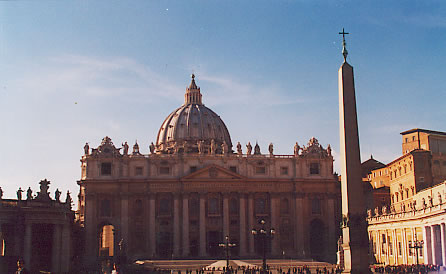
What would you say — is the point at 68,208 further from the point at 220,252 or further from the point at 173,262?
the point at 220,252

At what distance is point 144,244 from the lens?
255 feet

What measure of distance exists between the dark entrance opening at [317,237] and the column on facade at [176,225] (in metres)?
17.7

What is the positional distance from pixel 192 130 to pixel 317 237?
3156 centimetres

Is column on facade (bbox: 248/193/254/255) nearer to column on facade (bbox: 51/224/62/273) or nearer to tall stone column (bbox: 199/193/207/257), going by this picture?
tall stone column (bbox: 199/193/207/257)

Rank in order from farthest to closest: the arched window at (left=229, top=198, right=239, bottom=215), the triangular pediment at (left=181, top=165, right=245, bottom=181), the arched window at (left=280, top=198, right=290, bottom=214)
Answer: the arched window at (left=280, top=198, right=290, bottom=214) < the arched window at (left=229, top=198, right=239, bottom=215) < the triangular pediment at (left=181, top=165, right=245, bottom=181)

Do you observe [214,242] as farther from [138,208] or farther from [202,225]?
[138,208]

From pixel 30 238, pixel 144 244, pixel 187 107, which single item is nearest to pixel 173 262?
pixel 144 244

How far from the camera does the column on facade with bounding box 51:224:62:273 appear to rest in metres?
52.8

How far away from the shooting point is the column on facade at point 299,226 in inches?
3078

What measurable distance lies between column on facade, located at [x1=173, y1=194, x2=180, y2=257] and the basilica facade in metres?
0.13

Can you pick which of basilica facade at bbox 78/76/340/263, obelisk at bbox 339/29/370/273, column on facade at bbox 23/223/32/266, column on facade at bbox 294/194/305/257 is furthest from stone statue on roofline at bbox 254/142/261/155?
obelisk at bbox 339/29/370/273

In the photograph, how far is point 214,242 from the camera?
7900 centimetres

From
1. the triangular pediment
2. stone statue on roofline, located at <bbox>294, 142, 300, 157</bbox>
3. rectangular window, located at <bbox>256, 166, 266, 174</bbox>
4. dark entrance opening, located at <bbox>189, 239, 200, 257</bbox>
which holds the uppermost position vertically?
stone statue on roofline, located at <bbox>294, 142, 300, 157</bbox>

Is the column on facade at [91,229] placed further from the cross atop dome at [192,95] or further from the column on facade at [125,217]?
the cross atop dome at [192,95]
